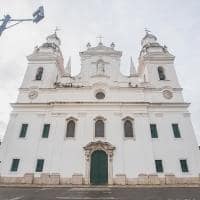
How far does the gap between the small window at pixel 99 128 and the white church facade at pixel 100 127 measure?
102mm

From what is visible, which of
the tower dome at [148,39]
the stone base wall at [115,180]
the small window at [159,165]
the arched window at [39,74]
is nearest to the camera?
the stone base wall at [115,180]

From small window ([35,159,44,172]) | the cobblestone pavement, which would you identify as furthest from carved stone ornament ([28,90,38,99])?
the cobblestone pavement

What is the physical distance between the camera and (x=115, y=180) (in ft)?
61.4

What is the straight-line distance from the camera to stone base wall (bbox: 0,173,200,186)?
1839cm

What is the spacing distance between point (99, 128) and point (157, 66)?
36.8 ft

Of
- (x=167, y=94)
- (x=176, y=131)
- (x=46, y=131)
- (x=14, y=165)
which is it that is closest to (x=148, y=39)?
(x=167, y=94)

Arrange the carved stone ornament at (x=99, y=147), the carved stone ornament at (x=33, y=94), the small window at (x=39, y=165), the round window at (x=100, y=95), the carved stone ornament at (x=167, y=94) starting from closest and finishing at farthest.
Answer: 1. the small window at (x=39, y=165)
2. the carved stone ornament at (x=99, y=147)
3. the round window at (x=100, y=95)
4. the carved stone ornament at (x=167, y=94)
5. the carved stone ornament at (x=33, y=94)

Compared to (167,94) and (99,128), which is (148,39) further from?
(99,128)

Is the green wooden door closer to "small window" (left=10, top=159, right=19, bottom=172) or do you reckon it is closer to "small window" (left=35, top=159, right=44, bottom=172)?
"small window" (left=35, top=159, right=44, bottom=172)

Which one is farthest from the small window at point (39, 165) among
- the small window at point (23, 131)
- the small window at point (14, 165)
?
the small window at point (23, 131)

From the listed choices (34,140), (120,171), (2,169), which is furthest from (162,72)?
(2,169)

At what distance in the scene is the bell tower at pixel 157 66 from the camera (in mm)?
24922

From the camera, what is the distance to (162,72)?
2605 cm

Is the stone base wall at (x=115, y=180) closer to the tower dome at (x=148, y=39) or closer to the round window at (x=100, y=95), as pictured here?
the round window at (x=100, y=95)
